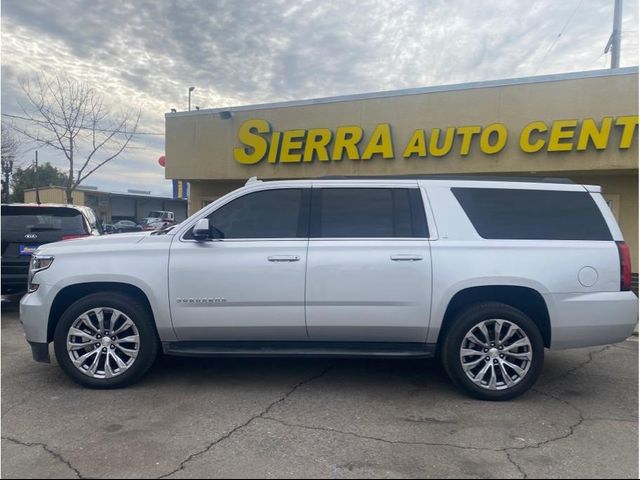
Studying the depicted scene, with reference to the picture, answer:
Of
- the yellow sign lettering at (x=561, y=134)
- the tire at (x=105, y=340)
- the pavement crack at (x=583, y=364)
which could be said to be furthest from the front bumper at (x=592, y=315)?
the yellow sign lettering at (x=561, y=134)

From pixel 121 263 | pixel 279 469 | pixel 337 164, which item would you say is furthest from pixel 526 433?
pixel 337 164

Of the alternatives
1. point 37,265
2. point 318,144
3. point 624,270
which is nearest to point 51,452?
point 37,265

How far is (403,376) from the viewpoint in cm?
486

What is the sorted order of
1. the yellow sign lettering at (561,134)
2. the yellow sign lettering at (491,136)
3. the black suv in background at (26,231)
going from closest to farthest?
the black suv in background at (26,231), the yellow sign lettering at (561,134), the yellow sign lettering at (491,136)

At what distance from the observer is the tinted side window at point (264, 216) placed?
4.43m

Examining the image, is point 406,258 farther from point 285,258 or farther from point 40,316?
point 40,316

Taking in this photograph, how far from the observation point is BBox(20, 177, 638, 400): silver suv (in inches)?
166

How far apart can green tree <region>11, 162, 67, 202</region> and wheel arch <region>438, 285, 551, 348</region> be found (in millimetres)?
45313

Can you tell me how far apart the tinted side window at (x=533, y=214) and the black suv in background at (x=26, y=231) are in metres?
6.19

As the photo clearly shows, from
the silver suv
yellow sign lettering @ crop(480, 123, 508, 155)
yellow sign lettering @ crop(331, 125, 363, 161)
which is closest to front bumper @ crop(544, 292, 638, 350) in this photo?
the silver suv

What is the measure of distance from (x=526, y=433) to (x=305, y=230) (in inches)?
96.7

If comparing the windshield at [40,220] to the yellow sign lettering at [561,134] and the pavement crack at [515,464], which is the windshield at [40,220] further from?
the yellow sign lettering at [561,134]

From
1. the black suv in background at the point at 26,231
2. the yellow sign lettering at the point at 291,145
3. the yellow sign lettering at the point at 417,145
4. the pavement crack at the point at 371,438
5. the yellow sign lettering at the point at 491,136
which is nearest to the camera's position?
the pavement crack at the point at 371,438

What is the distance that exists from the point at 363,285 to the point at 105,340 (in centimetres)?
242
